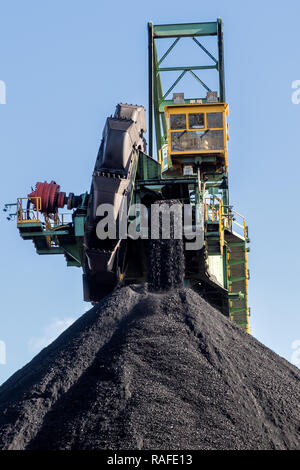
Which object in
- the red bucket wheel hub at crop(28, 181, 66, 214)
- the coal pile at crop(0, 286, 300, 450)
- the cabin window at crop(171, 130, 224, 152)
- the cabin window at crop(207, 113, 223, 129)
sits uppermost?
the cabin window at crop(207, 113, 223, 129)

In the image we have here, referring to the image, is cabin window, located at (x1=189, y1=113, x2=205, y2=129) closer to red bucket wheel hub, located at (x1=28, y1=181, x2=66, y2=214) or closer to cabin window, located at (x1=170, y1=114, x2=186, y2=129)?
cabin window, located at (x1=170, y1=114, x2=186, y2=129)

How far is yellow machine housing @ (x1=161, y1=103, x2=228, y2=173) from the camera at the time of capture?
27.9 metres

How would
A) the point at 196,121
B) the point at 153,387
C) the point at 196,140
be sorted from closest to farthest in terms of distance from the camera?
the point at 153,387
the point at 196,140
the point at 196,121

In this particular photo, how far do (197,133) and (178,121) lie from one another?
514 millimetres

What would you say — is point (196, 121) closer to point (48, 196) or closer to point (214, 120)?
point (214, 120)

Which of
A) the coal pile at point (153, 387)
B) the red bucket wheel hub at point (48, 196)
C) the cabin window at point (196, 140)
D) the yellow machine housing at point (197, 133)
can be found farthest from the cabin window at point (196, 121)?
the coal pile at point (153, 387)

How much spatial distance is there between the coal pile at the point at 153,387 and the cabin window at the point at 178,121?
513cm

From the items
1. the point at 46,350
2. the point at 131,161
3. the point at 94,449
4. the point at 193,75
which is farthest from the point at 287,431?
the point at 193,75

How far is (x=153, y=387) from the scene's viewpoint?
20859mm


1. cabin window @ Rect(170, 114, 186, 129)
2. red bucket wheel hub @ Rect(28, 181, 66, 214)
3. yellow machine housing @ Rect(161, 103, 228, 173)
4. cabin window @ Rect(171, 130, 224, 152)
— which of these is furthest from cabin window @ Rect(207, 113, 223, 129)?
red bucket wheel hub @ Rect(28, 181, 66, 214)

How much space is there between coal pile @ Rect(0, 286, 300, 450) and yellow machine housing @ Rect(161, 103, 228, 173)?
465 cm

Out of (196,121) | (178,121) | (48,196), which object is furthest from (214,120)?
(48,196)

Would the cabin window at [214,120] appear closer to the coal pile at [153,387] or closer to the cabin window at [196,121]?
the cabin window at [196,121]

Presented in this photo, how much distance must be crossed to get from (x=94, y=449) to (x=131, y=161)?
8.87 m
